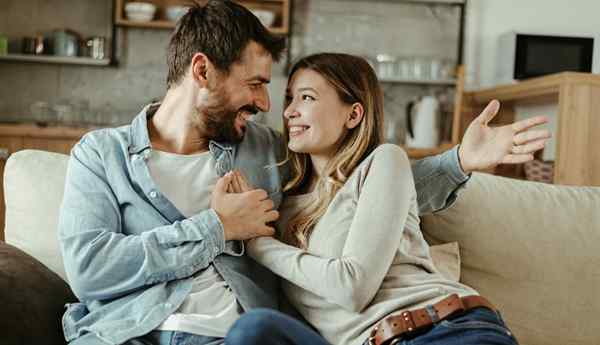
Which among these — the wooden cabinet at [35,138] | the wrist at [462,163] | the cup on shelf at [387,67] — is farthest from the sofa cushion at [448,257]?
the cup on shelf at [387,67]

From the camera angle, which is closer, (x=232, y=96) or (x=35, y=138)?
(x=232, y=96)

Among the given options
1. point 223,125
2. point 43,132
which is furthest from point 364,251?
point 43,132

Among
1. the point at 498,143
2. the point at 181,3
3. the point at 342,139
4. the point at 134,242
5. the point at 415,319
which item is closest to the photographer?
the point at 415,319

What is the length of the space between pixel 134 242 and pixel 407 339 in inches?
22.3

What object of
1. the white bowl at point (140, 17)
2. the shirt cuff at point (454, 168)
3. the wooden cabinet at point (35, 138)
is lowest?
the wooden cabinet at point (35, 138)

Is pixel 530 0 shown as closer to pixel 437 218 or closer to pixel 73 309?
pixel 437 218

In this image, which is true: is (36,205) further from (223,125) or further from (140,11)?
(140,11)

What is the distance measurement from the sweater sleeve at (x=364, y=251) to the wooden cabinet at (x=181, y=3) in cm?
349

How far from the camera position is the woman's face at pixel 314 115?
169 centimetres

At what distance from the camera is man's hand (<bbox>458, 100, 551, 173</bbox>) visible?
162 cm

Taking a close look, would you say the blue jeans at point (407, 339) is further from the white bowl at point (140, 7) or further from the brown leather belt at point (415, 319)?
the white bowl at point (140, 7)

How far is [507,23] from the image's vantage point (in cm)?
529

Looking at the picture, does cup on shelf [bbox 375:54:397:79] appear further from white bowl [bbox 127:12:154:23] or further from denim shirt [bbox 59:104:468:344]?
denim shirt [bbox 59:104:468:344]

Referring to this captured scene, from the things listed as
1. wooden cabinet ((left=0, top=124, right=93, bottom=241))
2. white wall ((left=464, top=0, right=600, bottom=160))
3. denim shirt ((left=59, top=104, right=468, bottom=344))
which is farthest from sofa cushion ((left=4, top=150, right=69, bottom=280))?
white wall ((left=464, top=0, right=600, bottom=160))
